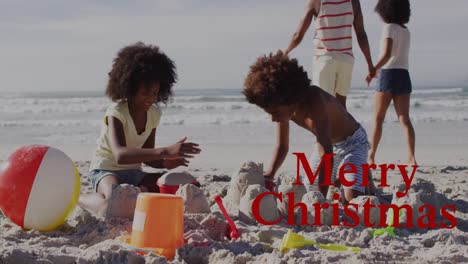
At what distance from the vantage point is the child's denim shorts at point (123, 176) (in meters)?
4.02

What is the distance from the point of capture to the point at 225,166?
6.54 meters

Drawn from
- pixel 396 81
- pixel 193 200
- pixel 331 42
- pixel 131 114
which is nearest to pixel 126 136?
pixel 131 114

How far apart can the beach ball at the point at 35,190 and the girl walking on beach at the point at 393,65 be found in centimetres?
300

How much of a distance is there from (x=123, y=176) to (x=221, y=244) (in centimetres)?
136

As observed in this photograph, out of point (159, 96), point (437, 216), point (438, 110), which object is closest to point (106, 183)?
point (159, 96)

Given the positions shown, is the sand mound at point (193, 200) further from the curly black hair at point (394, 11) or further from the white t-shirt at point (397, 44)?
the curly black hair at point (394, 11)

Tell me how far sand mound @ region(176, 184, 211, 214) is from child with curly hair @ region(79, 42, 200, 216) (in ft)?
1.04

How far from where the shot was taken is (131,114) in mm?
4047

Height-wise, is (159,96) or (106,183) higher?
(159,96)

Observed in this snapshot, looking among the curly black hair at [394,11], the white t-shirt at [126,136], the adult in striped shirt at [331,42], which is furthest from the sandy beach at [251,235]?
the curly black hair at [394,11]

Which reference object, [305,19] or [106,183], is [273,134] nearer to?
[305,19]

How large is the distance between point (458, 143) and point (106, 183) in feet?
19.9

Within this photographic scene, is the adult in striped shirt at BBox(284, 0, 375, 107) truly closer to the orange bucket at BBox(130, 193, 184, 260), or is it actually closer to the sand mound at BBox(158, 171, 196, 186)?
the sand mound at BBox(158, 171, 196, 186)

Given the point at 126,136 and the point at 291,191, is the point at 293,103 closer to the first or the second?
the point at 291,191
